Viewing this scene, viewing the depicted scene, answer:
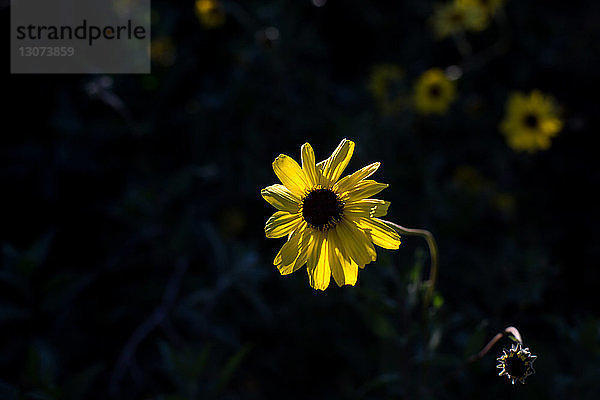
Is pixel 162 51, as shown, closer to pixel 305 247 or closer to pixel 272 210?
pixel 272 210

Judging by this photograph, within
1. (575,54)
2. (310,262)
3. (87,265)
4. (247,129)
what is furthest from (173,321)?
(575,54)

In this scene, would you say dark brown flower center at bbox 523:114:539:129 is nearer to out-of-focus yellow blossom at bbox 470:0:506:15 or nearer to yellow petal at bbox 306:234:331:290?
out-of-focus yellow blossom at bbox 470:0:506:15

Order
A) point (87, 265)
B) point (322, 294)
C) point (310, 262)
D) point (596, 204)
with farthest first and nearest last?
1. point (596, 204)
2. point (87, 265)
3. point (322, 294)
4. point (310, 262)

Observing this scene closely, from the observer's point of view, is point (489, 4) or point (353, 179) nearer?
point (353, 179)

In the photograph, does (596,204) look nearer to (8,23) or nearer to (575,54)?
(575,54)

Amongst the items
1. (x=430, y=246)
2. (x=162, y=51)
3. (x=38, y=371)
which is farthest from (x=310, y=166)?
(x=162, y=51)

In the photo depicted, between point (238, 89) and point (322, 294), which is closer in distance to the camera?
point (322, 294)
